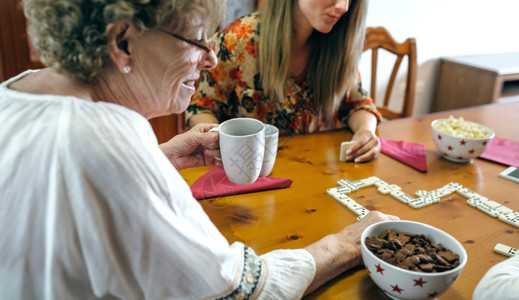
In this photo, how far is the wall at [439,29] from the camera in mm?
3404

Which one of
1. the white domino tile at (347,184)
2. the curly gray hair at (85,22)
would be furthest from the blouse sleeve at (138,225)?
the white domino tile at (347,184)

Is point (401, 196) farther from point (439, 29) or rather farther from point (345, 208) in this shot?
point (439, 29)

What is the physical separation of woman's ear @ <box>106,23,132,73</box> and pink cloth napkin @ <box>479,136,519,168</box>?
123cm

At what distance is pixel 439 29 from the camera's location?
12.0ft

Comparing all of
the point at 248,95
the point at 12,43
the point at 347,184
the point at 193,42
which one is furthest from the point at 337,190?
the point at 12,43

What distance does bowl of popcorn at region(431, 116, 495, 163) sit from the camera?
1.30m

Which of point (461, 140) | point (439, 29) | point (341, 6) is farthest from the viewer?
point (439, 29)

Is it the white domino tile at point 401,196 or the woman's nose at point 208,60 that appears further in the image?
the white domino tile at point 401,196

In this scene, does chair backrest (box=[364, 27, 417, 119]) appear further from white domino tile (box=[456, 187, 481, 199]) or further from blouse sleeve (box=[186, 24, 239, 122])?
white domino tile (box=[456, 187, 481, 199])

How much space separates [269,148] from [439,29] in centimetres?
322

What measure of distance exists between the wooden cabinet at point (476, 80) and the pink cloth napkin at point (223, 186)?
9.47ft

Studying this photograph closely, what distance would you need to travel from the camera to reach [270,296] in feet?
2.35

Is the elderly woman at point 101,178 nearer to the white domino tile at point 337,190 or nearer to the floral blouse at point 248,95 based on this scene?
the white domino tile at point 337,190

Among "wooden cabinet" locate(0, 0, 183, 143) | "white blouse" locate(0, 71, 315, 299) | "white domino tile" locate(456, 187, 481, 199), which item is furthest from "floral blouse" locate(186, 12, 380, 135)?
"wooden cabinet" locate(0, 0, 183, 143)
